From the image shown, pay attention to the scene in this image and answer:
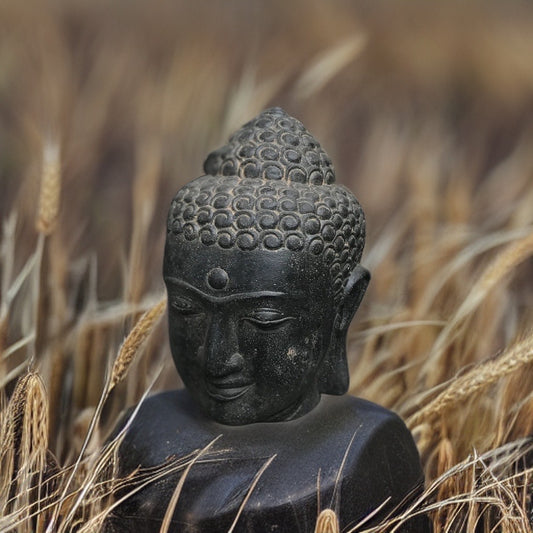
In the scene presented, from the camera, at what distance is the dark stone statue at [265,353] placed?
5.78ft

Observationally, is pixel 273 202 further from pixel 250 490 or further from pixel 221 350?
pixel 250 490

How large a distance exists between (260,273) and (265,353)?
15 cm

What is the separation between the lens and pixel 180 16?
3.62 metres

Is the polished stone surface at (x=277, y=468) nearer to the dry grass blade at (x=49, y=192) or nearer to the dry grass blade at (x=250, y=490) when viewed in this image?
the dry grass blade at (x=250, y=490)

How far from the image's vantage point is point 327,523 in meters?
1.59

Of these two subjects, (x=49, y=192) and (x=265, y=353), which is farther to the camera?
(x=49, y=192)

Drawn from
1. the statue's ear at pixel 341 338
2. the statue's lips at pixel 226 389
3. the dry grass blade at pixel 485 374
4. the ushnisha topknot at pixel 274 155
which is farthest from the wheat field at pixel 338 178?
the ushnisha topknot at pixel 274 155

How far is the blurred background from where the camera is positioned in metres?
2.61

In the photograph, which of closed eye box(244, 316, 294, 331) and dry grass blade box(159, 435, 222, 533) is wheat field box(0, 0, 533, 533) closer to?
dry grass blade box(159, 435, 222, 533)

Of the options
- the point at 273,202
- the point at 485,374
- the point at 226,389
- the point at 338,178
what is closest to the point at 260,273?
the point at 273,202

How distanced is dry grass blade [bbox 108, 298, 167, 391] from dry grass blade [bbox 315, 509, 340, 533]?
0.51 metres

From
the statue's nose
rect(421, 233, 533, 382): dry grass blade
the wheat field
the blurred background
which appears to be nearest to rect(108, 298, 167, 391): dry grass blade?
the wheat field

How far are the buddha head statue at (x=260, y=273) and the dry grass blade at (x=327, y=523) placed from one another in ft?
1.02

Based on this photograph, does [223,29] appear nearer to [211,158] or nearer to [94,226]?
[94,226]
